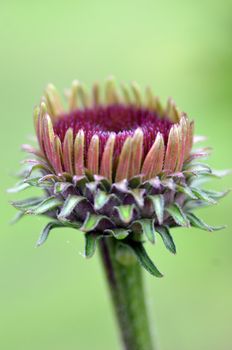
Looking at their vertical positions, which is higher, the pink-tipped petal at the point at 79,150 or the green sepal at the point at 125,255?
the pink-tipped petal at the point at 79,150

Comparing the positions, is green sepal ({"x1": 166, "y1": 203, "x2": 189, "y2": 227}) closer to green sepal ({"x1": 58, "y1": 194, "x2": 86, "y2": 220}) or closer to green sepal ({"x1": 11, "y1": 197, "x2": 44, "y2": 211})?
green sepal ({"x1": 58, "y1": 194, "x2": 86, "y2": 220})

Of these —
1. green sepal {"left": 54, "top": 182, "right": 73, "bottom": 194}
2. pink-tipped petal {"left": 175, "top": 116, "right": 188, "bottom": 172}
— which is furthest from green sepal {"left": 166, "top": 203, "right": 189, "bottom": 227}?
green sepal {"left": 54, "top": 182, "right": 73, "bottom": 194}

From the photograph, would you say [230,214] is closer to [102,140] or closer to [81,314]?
[81,314]

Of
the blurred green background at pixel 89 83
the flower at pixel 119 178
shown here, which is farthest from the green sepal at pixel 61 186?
the blurred green background at pixel 89 83

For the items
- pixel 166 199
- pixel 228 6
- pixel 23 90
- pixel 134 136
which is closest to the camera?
pixel 134 136

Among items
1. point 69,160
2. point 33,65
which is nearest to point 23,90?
point 33,65

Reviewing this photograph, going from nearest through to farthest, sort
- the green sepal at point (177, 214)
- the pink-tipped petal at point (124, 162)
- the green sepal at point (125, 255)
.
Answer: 1. the pink-tipped petal at point (124, 162)
2. the green sepal at point (177, 214)
3. the green sepal at point (125, 255)

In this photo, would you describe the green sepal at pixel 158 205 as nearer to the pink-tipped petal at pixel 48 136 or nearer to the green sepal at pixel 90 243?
the green sepal at pixel 90 243
